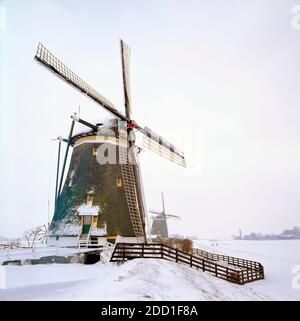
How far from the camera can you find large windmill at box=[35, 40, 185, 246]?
14242mm

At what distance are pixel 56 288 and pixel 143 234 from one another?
8.18m

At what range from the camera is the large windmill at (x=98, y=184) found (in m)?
14.2

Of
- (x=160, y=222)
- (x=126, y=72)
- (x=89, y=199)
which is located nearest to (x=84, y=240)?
(x=89, y=199)

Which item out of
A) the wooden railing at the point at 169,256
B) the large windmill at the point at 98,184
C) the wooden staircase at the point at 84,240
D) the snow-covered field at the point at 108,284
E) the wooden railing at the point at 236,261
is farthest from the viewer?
the wooden railing at the point at 236,261

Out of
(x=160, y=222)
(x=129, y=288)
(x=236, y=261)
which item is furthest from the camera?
(x=160, y=222)

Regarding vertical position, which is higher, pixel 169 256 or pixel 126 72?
pixel 126 72

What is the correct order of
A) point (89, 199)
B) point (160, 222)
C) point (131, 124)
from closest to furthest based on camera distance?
point (89, 199)
point (131, 124)
point (160, 222)

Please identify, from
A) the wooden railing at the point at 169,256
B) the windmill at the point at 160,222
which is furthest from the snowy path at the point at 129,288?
the windmill at the point at 160,222

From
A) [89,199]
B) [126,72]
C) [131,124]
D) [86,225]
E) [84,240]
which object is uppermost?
[126,72]

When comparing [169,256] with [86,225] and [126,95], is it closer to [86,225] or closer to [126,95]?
[86,225]

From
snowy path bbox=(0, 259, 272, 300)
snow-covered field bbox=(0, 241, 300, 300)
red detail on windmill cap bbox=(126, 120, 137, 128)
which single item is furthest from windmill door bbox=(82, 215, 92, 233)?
red detail on windmill cap bbox=(126, 120, 137, 128)

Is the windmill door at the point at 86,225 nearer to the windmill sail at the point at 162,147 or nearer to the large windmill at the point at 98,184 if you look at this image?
the large windmill at the point at 98,184

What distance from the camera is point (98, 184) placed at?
50.1 feet

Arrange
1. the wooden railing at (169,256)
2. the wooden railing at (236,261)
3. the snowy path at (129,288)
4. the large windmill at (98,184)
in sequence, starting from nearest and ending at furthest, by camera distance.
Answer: the snowy path at (129,288)
the wooden railing at (169,256)
the large windmill at (98,184)
the wooden railing at (236,261)
